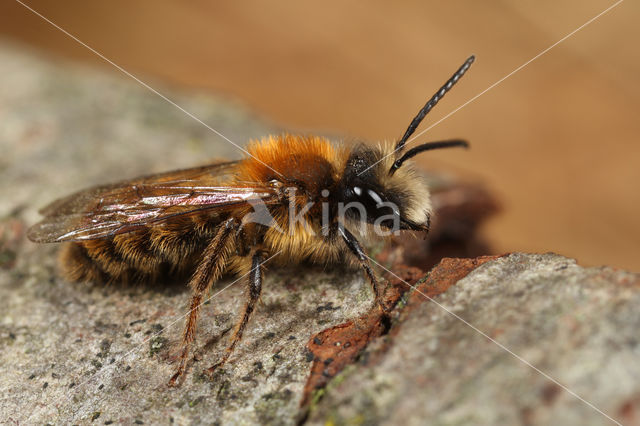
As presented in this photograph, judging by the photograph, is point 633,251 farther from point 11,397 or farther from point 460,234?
point 11,397

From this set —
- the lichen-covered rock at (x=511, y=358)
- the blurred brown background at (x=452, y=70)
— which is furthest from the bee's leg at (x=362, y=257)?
the blurred brown background at (x=452, y=70)

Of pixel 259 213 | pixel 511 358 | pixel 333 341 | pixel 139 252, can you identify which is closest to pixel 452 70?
pixel 259 213

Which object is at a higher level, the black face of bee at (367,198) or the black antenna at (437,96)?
the black antenna at (437,96)

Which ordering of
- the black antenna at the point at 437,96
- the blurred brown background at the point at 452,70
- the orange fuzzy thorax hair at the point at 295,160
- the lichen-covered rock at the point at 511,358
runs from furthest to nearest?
1. the blurred brown background at the point at 452,70
2. the orange fuzzy thorax hair at the point at 295,160
3. the black antenna at the point at 437,96
4. the lichen-covered rock at the point at 511,358

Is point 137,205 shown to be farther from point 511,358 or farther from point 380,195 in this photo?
point 511,358

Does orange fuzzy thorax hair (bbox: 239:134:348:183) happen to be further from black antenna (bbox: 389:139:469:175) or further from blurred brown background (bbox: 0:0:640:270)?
blurred brown background (bbox: 0:0:640:270)

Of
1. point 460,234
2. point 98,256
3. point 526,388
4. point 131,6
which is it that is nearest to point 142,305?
point 98,256

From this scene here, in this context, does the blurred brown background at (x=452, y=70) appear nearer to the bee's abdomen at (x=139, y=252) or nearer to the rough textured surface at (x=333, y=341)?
the rough textured surface at (x=333, y=341)
